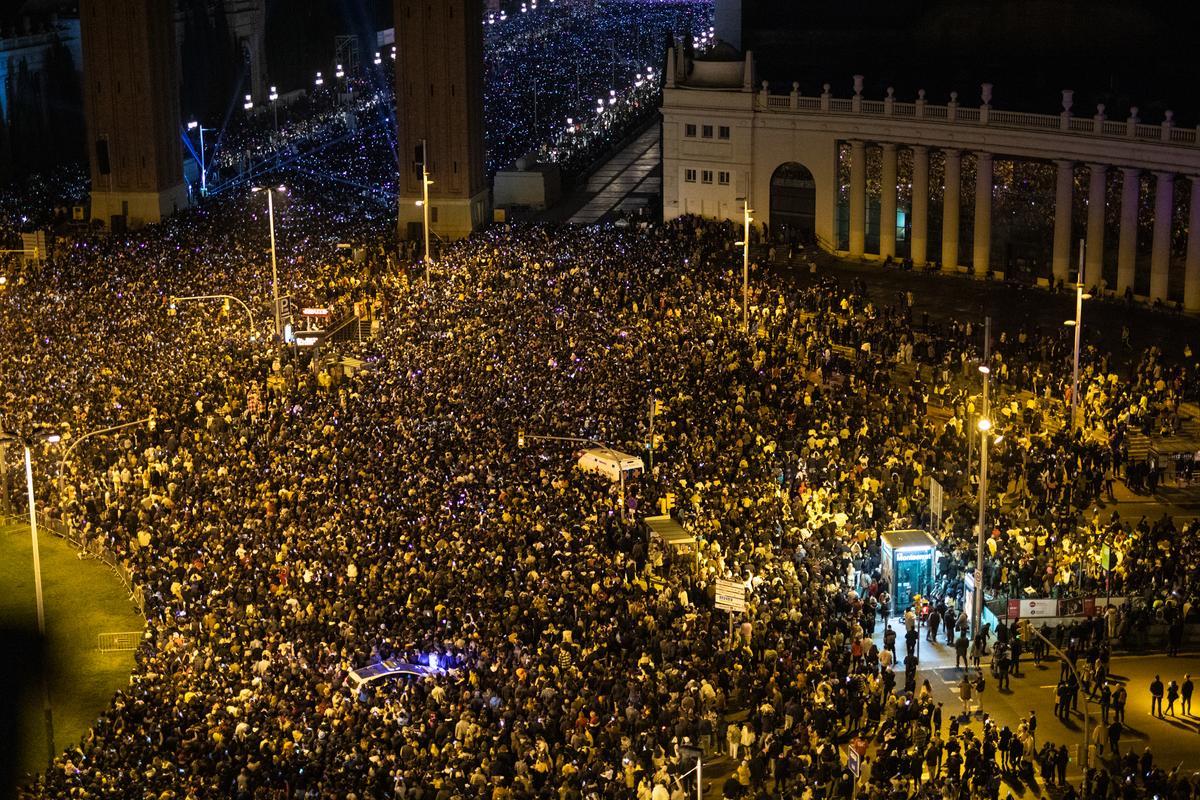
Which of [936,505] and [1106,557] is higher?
[936,505]

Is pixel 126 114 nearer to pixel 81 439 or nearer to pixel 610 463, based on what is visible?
pixel 81 439

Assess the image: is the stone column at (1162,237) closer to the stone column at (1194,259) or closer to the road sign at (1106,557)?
the stone column at (1194,259)

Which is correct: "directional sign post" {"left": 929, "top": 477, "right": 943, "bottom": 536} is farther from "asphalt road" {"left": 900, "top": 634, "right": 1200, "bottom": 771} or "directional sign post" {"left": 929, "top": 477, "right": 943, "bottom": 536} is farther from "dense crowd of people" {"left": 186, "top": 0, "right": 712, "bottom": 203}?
"dense crowd of people" {"left": 186, "top": 0, "right": 712, "bottom": 203}

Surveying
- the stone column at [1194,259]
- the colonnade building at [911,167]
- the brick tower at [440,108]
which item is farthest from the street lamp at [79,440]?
the stone column at [1194,259]

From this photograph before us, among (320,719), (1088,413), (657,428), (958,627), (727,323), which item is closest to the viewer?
(320,719)

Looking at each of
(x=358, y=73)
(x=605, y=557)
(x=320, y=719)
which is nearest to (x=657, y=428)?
(x=605, y=557)

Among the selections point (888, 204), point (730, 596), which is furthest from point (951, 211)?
point (730, 596)

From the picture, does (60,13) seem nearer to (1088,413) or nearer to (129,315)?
(129,315)
